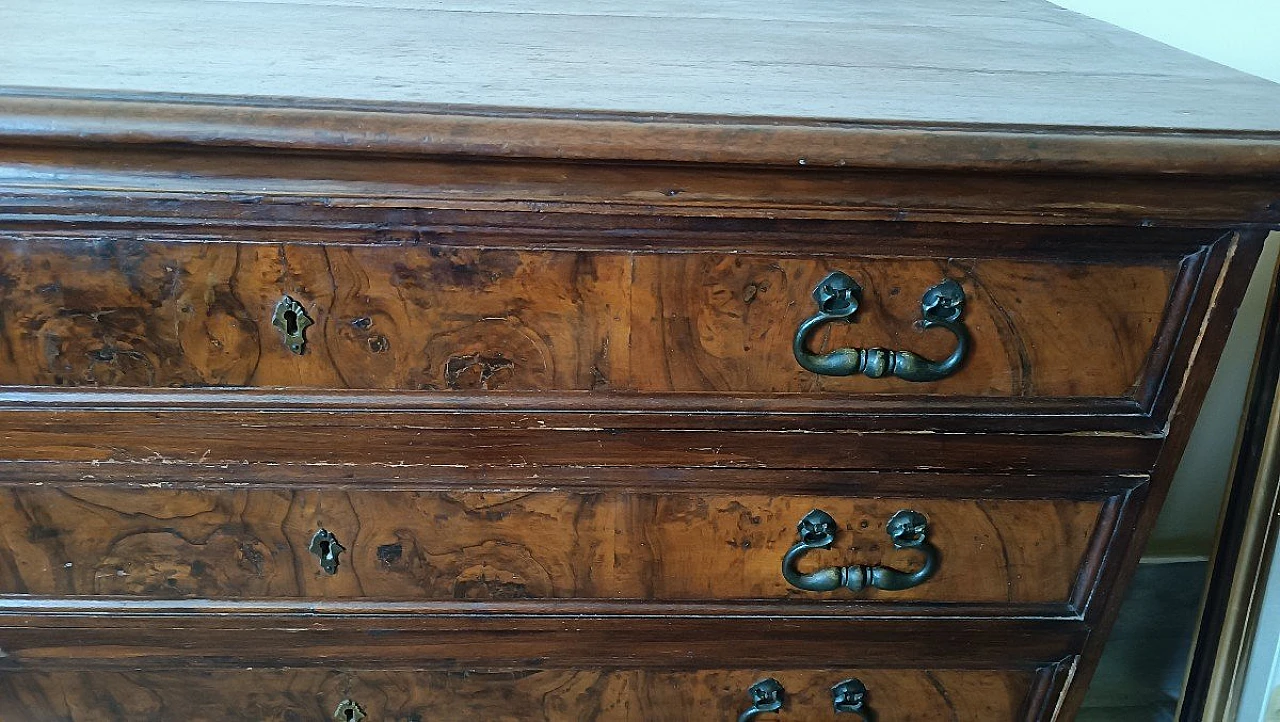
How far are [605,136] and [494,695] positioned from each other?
1.82 ft

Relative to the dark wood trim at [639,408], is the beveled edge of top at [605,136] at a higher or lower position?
higher

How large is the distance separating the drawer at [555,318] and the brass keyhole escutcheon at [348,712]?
0.34m

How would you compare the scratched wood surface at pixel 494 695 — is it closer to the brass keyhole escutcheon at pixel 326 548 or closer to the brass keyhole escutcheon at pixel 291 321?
the brass keyhole escutcheon at pixel 326 548

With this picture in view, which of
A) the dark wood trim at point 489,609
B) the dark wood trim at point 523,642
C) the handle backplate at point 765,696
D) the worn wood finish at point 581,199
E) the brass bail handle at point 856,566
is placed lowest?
→ the handle backplate at point 765,696

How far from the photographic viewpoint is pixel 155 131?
1.98ft

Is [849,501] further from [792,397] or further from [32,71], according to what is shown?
[32,71]

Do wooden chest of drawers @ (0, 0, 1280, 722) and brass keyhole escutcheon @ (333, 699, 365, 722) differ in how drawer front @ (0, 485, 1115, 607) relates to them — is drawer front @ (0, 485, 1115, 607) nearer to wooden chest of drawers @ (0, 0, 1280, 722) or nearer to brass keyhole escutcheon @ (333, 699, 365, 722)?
wooden chest of drawers @ (0, 0, 1280, 722)

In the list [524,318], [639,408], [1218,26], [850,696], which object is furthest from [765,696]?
[1218,26]

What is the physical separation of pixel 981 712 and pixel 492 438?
57cm

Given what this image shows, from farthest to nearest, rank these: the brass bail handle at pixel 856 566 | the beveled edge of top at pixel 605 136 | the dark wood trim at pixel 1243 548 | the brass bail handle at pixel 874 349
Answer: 1. the dark wood trim at pixel 1243 548
2. the brass bail handle at pixel 856 566
3. the brass bail handle at pixel 874 349
4. the beveled edge of top at pixel 605 136

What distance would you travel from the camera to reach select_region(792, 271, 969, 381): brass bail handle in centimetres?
72

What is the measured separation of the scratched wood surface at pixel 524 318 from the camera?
2.25 ft

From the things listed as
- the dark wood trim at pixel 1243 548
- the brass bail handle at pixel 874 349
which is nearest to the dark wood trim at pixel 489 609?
the brass bail handle at pixel 874 349

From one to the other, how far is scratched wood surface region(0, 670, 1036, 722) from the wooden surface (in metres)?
0.52
